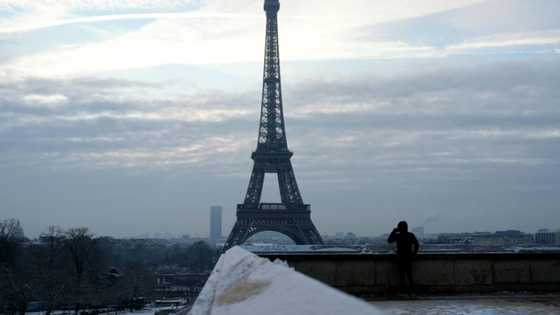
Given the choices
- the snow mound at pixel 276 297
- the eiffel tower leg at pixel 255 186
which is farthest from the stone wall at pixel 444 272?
the eiffel tower leg at pixel 255 186

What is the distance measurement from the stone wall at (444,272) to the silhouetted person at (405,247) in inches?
19.0

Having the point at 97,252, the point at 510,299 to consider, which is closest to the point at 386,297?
the point at 510,299

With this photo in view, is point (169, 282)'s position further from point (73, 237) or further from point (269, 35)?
point (269, 35)

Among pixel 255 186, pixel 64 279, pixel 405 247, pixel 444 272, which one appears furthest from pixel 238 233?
pixel 405 247

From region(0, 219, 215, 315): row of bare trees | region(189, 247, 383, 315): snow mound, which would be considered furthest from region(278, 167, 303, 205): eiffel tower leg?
region(189, 247, 383, 315): snow mound

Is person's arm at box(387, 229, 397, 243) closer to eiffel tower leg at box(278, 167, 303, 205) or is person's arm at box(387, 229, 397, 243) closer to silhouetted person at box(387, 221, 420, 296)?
silhouetted person at box(387, 221, 420, 296)

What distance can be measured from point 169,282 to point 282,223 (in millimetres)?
19423

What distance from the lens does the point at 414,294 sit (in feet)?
31.6

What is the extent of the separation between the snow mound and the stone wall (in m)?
5.31

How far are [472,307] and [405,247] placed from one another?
182 centimetres

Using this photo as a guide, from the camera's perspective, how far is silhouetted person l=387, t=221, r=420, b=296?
30.7ft

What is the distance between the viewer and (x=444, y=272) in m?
10.3

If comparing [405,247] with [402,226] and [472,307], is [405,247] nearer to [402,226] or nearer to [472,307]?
[402,226]

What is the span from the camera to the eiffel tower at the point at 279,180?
2544 inches
